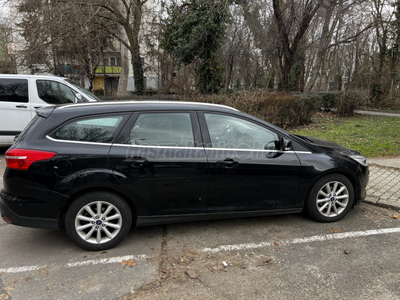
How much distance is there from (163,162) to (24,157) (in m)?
1.40

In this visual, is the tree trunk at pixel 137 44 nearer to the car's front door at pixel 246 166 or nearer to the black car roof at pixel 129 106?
the black car roof at pixel 129 106

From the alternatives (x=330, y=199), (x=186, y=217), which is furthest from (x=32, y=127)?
(x=330, y=199)

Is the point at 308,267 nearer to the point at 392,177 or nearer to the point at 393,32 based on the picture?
the point at 392,177

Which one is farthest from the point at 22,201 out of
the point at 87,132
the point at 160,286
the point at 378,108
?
the point at 378,108

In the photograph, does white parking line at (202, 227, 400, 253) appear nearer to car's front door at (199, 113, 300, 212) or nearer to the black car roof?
car's front door at (199, 113, 300, 212)

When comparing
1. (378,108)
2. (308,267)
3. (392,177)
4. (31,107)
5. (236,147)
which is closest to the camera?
(308,267)

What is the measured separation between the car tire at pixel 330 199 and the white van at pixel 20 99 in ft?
21.7

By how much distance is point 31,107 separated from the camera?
24.1ft

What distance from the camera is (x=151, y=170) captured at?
3215 mm

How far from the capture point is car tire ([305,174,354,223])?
150 inches

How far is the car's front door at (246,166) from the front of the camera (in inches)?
135

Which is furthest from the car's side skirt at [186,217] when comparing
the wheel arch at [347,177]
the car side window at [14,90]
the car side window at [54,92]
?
the car side window at [14,90]

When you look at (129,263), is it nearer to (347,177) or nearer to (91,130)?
(91,130)

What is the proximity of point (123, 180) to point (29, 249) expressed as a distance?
1370mm
